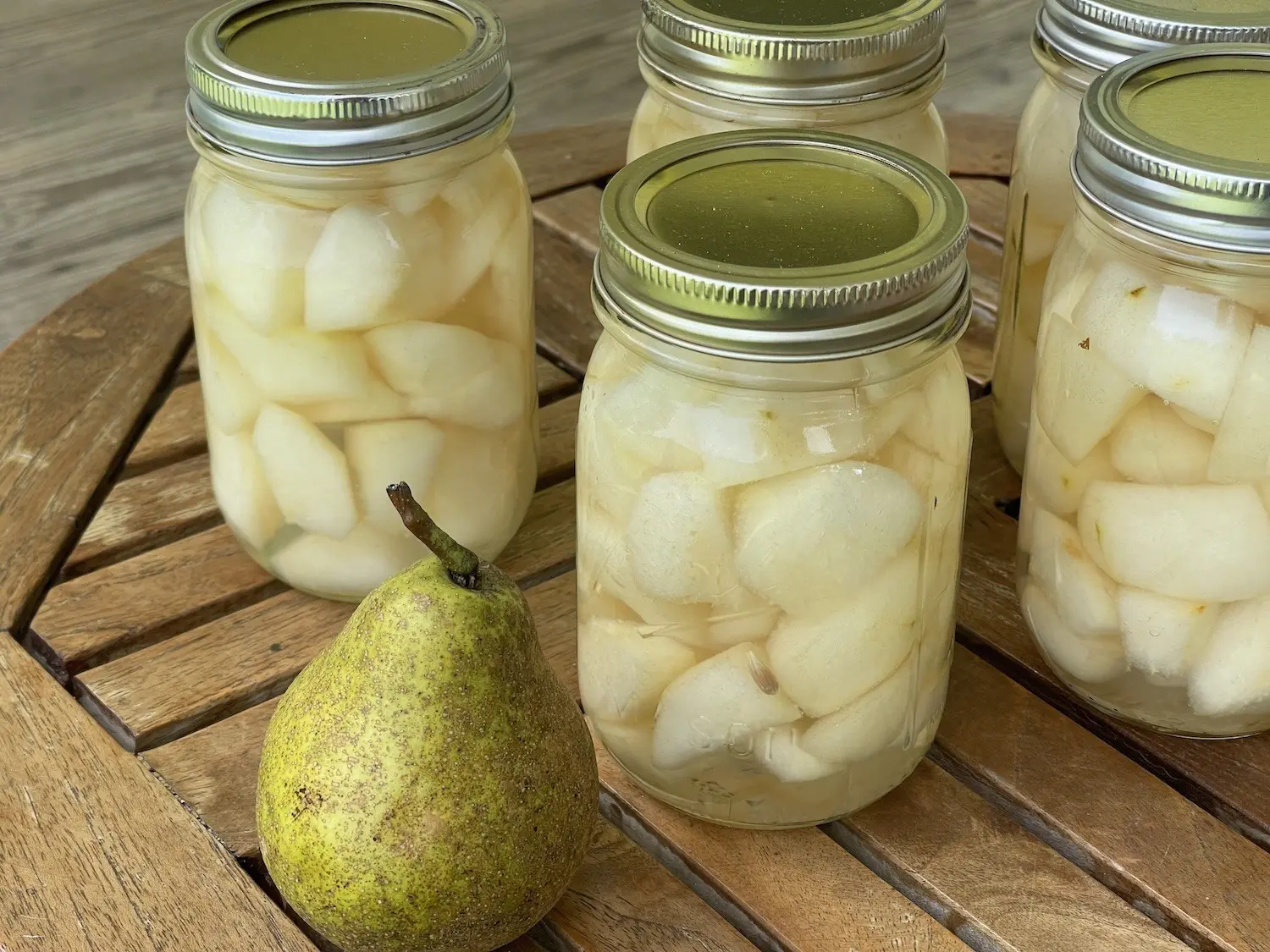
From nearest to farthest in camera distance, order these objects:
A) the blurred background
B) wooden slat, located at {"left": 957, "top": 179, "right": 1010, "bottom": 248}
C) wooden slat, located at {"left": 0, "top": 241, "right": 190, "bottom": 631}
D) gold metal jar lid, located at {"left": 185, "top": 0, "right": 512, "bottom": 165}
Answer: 1. gold metal jar lid, located at {"left": 185, "top": 0, "right": 512, "bottom": 165}
2. wooden slat, located at {"left": 0, "top": 241, "right": 190, "bottom": 631}
3. wooden slat, located at {"left": 957, "top": 179, "right": 1010, "bottom": 248}
4. the blurred background

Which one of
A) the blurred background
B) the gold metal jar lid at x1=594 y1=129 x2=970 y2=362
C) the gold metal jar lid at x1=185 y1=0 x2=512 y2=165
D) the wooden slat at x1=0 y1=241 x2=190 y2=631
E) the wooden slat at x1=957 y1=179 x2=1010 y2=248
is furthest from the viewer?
the blurred background

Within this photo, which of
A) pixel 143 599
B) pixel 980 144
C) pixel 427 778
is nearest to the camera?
pixel 427 778

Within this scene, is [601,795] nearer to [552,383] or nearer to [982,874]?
[982,874]

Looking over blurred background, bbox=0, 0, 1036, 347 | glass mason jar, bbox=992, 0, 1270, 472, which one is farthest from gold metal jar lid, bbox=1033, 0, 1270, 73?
blurred background, bbox=0, 0, 1036, 347

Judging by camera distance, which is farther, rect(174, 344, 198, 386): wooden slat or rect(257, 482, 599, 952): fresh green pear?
rect(174, 344, 198, 386): wooden slat

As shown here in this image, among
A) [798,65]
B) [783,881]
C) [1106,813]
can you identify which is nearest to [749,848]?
[783,881]

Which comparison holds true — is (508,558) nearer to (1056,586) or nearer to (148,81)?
(1056,586)

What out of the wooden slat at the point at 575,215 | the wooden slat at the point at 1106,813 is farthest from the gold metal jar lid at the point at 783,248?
the wooden slat at the point at 575,215

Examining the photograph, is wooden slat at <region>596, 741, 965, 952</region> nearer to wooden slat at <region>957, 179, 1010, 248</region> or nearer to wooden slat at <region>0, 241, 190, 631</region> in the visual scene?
wooden slat at <region>0, 241, 190, 631</region>
